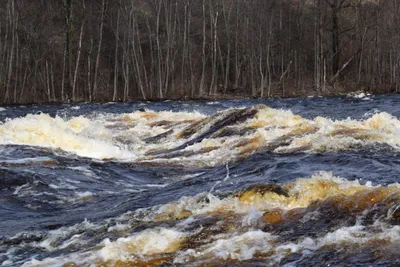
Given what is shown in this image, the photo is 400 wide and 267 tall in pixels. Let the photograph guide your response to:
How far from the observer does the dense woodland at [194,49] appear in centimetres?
3619

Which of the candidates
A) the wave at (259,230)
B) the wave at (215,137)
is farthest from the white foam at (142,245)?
the wave at (215,137)

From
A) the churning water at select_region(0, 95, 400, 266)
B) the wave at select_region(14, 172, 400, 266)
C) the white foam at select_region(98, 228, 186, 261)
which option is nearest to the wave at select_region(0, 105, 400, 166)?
the churning water at select_region(0, 95, 400, 266)

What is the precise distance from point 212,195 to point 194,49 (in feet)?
115

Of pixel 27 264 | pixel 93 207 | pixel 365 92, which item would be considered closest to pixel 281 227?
pixel 27 264

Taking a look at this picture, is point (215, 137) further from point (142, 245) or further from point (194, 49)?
point (194, 49)

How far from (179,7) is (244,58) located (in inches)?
244

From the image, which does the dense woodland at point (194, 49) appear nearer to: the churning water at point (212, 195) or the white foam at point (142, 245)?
the churning water at point (212, 195)

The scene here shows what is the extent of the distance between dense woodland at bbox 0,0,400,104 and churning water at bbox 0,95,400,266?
20.7m

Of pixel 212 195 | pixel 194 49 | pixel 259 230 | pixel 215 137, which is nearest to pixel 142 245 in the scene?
pixel 259 230

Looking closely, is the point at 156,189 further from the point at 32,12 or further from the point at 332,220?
the point at 32,12

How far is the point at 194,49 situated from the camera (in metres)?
41.6

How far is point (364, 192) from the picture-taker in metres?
6.09

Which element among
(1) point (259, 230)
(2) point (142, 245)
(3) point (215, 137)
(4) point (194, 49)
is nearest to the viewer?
(2) point (142, 245)

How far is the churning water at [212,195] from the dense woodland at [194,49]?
67.8 feet
